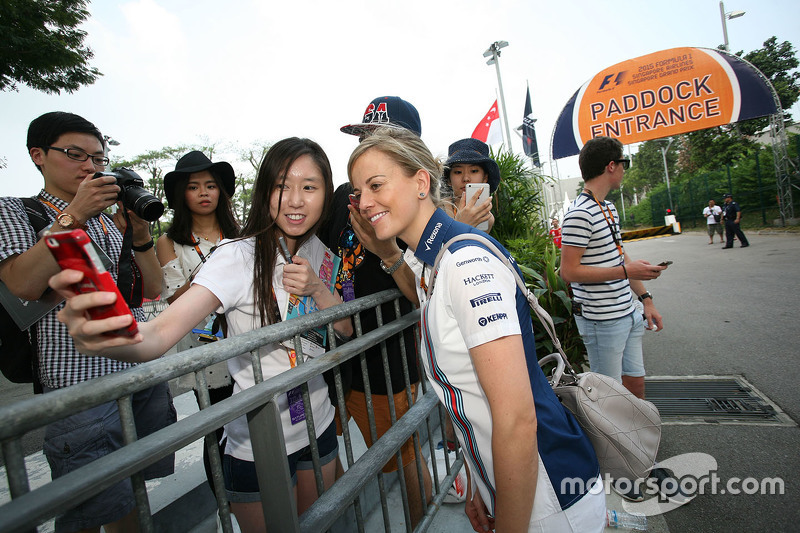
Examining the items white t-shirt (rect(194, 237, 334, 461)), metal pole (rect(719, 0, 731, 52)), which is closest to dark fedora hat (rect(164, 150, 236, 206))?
white t-shirt (rect(194, 237, 334, 461))

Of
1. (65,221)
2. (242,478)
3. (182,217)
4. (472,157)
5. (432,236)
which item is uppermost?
(472,157)

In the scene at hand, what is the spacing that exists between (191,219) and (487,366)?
97.1 inches

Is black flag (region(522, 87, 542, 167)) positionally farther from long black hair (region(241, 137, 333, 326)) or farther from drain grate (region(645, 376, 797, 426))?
long black hair (region(241, 137, 333, 326))

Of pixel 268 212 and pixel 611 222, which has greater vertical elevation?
pixel 268 212

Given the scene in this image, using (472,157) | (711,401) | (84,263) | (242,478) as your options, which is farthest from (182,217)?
(711,401)

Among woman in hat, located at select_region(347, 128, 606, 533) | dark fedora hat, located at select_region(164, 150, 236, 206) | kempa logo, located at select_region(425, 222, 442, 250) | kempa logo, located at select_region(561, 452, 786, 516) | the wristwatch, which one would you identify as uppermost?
dark fedora hat, located at select_region(164, 150, 236, 206)

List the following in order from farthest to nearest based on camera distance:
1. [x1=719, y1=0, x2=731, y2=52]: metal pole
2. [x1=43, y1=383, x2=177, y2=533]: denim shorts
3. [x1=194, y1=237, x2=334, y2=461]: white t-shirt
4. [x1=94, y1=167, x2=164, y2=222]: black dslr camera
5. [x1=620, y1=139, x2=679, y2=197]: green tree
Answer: [x1=620, y1=139, x2=679, y2=197]: green tree
[x1=719, y1=0, x2=731, y2=52]: metal pole
[x1=94, y1=167, x2=164, y2=222]: black dslr camera
[x1=43, y1=383, x2=177, y2=533]: denim shorts
[x1=194, y1=237, x2=334, y2=461]: white t-shirt

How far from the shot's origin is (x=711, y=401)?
12.0 ft

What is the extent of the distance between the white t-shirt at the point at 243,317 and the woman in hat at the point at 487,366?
1.67ft

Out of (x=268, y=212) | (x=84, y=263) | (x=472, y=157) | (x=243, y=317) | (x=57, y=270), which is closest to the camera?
(x=84, y=263)

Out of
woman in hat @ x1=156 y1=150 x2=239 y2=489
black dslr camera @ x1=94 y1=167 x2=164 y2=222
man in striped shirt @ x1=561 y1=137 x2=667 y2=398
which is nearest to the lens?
black dslr camera @ x1=94 y1=167 x2=164 y2=222

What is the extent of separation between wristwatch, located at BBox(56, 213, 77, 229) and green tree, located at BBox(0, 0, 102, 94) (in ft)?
34.3

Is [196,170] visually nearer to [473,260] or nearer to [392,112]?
[392,112]

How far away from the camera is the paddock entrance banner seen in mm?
9398
